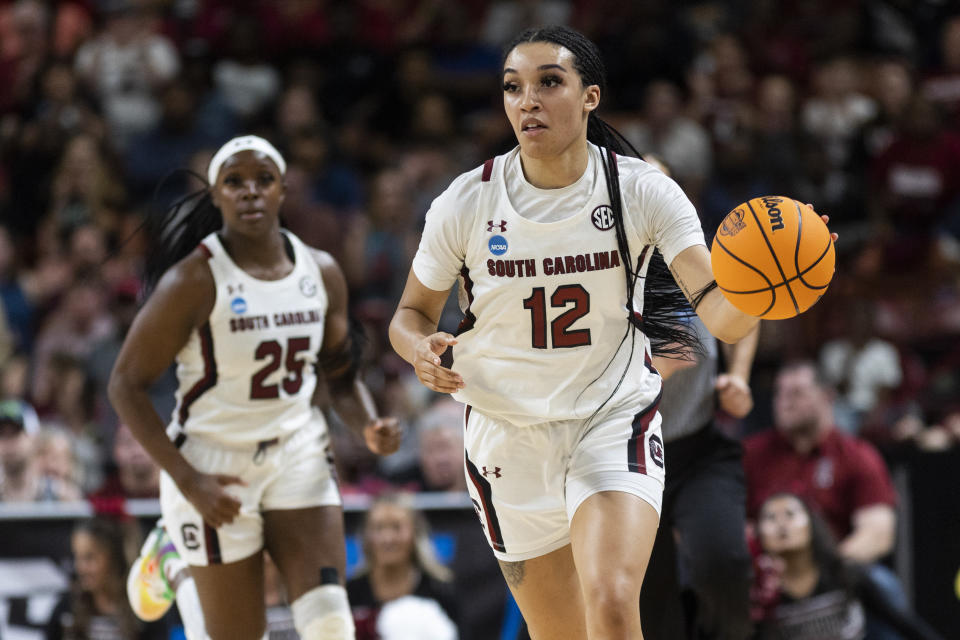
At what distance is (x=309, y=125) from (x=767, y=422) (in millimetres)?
4858

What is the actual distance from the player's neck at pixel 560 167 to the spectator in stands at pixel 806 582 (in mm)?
3234

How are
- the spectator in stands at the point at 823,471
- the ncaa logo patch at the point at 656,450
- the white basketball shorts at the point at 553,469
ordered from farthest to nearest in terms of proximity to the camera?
the spectator in stands at the point at 823,471, the ncaa logo patch at the point at 656,450, the white basketball shorts at the point at 553,469

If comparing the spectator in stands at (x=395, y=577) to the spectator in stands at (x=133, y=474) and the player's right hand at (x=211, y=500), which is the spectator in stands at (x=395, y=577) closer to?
the spectator in stands at (x=133, y=474)

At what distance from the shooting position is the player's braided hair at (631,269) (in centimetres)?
406

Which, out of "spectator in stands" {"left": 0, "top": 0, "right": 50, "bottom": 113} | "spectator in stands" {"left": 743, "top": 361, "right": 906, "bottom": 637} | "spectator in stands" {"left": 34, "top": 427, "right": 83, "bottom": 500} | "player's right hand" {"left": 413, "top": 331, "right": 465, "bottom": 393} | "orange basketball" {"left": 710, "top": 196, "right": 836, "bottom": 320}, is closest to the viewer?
"orange basketball" {"left": 710, "top": 196, "right": 836, "bottom": 320}

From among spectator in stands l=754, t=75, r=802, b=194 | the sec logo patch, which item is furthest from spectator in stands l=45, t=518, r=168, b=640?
spectator in stands l=754, t=75, r=802, b=194

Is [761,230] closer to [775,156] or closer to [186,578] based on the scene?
[186,578]

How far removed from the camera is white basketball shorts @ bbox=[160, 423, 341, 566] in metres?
4.97

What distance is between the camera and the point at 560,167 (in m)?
4.13

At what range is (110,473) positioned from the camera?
8180 mm

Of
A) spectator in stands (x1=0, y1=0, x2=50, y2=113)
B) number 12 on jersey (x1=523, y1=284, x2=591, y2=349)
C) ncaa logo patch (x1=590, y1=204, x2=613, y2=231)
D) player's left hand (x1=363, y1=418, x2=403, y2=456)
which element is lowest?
player's left hand (x1=363, y1=418, x2=403, y2=456)

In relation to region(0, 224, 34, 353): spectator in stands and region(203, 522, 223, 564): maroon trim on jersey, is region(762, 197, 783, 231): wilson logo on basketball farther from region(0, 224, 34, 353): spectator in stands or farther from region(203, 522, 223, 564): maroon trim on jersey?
region(0, 224, 34, 353): spectator in stands

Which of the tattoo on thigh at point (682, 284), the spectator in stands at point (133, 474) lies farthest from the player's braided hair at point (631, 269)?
the spectator in stands at point (133, 474)

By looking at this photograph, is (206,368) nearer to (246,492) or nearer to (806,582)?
(246,492)
